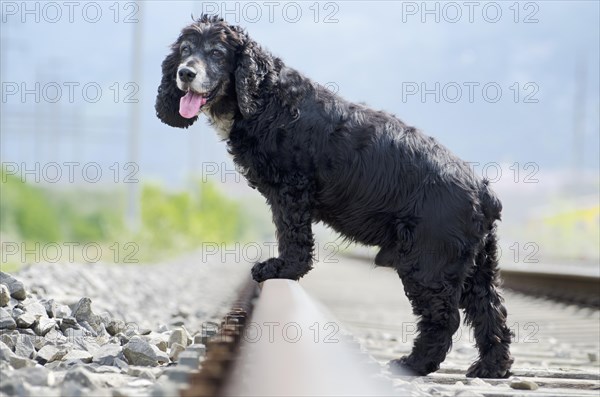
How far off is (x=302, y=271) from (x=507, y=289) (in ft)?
24.3

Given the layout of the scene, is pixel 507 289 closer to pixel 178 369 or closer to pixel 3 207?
pixel 178 369

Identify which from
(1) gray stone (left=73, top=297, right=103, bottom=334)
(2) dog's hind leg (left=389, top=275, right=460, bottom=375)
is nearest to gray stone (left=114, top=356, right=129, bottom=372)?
(1) gray stone (left=73, top=297, right=103, bottom=334)

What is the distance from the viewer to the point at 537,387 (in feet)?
9.95

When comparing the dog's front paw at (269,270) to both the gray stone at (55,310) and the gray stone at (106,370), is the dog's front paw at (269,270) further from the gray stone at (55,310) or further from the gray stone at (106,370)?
Result: the gray stone at (55,310)

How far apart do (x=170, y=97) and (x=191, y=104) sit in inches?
15.1

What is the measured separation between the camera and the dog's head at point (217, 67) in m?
3.79

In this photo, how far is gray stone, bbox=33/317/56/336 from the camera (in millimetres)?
3672

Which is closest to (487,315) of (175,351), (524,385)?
(524,385)

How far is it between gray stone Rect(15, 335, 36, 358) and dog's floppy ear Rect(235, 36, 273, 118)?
1306mm

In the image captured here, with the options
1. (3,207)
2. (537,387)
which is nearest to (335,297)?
(537,387)

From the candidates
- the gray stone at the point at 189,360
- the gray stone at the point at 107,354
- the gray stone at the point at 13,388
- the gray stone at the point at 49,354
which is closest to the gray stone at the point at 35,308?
the gray stone at the point at 49,354

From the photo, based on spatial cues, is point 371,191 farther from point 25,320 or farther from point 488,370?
point 25,320

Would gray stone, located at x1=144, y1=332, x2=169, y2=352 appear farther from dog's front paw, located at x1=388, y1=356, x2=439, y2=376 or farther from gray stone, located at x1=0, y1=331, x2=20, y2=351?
dog's front paw, located at x1=388, y1=356, x2=439, y2=376

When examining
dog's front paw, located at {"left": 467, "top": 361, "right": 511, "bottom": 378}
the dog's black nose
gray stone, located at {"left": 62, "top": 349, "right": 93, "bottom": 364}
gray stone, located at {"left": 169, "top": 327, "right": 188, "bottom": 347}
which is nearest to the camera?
gray stone, located at {"left": 62, "top": 349, "right": 93, "bottom": 364}
